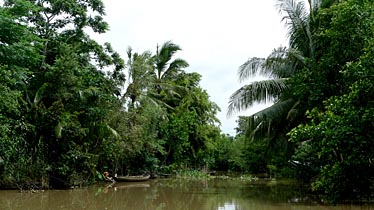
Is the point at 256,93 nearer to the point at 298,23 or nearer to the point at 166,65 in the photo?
the point at 298,23

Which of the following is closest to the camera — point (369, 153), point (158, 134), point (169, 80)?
point (369, 153)

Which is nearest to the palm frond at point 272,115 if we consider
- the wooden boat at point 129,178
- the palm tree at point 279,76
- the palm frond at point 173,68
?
the palm tree at point 279,76

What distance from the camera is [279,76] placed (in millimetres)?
12781

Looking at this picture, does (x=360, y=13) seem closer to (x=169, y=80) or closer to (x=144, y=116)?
(x=144, y=116)

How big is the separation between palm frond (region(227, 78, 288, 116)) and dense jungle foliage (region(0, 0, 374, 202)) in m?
0.03

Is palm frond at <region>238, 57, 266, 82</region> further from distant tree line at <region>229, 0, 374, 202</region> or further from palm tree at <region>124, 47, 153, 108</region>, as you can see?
palm tree at <region>124, 47, 153, 108</region>

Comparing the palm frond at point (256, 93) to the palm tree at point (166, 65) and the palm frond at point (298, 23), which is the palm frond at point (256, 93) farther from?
the palm tree at point (166, 65)

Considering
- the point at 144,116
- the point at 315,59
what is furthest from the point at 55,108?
the point at 315,59

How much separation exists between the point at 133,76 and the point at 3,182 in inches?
330

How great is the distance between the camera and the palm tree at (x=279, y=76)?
1203 cm

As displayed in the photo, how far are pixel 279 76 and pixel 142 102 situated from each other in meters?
8.91

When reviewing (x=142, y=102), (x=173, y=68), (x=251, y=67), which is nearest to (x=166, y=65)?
(x=173, y=68)

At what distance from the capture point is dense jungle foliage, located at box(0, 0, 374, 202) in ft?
25.1

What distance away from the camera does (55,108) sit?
13422 millimetres
